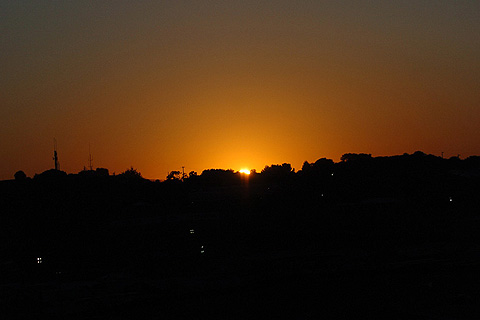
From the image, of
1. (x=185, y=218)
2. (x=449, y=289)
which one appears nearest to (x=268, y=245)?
(x=185, y=218)

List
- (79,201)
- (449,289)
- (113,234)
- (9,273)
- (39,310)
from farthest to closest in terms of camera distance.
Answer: (79,201) < (113,234) < (9,273) < (449,289) < (39,310)

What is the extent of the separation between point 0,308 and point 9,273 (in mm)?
17158

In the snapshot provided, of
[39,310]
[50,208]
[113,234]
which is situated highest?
[50,208]

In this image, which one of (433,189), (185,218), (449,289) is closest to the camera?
(449,289)

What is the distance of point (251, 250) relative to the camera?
29047mm

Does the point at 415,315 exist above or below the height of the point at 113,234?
below

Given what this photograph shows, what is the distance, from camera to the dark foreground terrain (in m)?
12.7

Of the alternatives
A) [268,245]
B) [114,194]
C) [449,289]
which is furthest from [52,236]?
[449,289]

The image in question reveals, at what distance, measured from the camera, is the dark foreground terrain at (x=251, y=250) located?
501 inches

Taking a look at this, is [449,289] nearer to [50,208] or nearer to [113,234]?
[113,234]

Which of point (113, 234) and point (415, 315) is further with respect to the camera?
point (113, 234)

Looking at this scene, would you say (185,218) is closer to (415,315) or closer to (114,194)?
(114,194)

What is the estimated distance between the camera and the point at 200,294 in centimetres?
1122

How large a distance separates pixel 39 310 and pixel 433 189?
3892 centimetres
